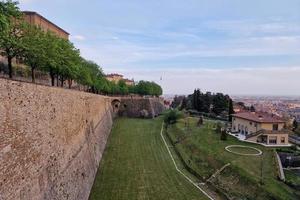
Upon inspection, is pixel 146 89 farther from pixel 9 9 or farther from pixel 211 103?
pixel 9 9

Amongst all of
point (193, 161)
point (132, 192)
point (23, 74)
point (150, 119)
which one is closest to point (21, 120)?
point (132, 192)

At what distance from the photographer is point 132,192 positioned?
2270cm

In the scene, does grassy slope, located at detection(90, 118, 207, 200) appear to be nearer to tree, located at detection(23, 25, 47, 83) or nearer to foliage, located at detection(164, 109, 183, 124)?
tree, located at detection(23, 25, 47, 83)

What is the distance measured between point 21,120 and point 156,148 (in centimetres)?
2607

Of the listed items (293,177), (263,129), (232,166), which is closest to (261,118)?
(263,129)

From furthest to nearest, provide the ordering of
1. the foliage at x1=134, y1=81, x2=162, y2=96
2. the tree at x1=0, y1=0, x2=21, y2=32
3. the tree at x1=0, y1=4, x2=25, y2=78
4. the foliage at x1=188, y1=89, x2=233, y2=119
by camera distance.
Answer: the foliage at x1=134, y1=81, x2=162, y2=96, the foliage at x1=188, y1=89, x2=233, y2=119, the tree at x1=0, y1=4, x2=25, y2=78, the tree at x1=0, y1=0, x2=21, y2=32

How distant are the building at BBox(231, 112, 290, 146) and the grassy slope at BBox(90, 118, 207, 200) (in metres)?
10.2

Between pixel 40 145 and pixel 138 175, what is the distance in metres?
14.0

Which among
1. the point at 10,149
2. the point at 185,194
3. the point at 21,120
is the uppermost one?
the point at 21,120

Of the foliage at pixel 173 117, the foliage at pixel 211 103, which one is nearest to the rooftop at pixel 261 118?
the foliage at pixel 173 117

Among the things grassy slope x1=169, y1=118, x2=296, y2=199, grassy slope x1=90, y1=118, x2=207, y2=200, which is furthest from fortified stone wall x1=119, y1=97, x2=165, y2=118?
grassy slope x1=169, y1=118, x2=296, y2=199

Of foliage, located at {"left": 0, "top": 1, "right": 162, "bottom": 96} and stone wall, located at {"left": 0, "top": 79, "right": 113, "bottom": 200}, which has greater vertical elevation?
foliage, located at {"left": 0, "top": 1, "right": 162, "bottom": 96}

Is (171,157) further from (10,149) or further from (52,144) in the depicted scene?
(10,149)

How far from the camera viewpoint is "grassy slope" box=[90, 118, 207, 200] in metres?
22.5
